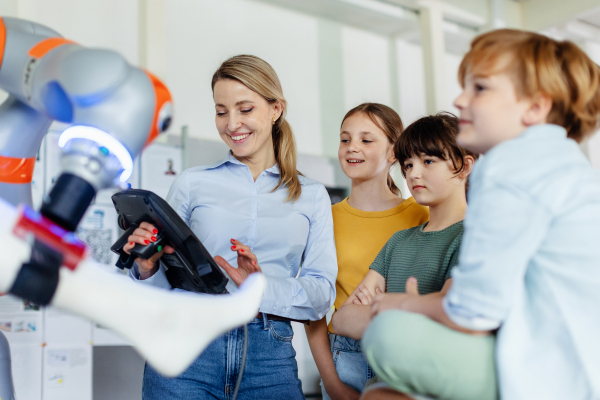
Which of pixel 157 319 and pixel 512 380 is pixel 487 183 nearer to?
pixel 512 380

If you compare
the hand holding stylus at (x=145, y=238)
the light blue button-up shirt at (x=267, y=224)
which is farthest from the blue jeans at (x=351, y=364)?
the hand holding stylus at (x=145, y=238)

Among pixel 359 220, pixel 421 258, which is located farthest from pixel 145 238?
pixel 359 220

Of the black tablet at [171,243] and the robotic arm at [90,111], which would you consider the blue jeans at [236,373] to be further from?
the robotic arm at [90,111]

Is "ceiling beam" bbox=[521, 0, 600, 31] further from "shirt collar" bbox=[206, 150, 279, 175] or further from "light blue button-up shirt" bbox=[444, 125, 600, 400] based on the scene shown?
"light blue button-up shirt" bbox=[444, 125, 600, 400]

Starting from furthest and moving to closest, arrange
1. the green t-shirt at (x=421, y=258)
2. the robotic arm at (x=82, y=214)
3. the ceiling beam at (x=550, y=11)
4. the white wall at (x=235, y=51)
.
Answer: the ceiling beam at (x=550, y=11), the white wall at (x=235, y=51), the green t-shirt at (x=421, y=258), the robotic arm at (x=82, y=214)

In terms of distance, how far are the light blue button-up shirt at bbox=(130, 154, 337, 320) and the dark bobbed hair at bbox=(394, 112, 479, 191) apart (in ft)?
0.99

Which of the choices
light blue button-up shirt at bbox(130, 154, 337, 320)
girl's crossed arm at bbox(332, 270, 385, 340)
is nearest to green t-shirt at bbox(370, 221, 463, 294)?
girl's crossed arm at bbox(332, 270, 385, 340)

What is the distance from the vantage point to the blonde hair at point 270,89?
1423 mm

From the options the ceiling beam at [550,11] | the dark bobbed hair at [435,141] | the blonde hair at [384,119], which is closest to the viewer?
the dark bobbed hair at [435,141]

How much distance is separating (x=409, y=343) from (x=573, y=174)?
0.30 metres

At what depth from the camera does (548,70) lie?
752 mm

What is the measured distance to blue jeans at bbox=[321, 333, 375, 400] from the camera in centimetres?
135

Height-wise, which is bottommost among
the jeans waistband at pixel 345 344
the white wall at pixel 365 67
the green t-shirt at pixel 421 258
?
the jeans waistband at pixel 345 344

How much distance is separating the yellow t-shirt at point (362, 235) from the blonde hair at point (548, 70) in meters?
0.74
